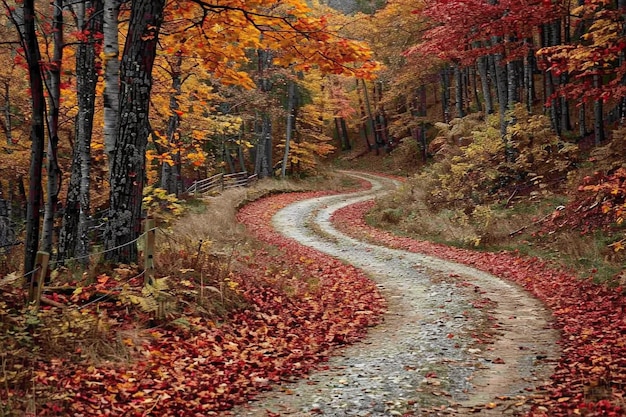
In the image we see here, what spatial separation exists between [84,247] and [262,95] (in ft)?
72.2

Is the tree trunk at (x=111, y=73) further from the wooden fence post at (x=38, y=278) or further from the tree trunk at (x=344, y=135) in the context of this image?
the tree trunk at (x=344, y=135)

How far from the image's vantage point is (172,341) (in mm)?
7109

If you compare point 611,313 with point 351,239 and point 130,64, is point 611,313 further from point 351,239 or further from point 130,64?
point 351,239

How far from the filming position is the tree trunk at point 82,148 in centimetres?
1007

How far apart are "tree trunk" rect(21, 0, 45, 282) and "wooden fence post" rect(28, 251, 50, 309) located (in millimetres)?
174

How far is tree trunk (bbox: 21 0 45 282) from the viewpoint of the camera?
657 centimetres

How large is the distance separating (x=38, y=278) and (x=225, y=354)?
8.57ft

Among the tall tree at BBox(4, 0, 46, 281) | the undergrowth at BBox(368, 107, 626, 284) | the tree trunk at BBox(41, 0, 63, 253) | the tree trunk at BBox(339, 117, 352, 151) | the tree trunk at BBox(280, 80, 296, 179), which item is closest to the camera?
the tall tree at BBox(4, 0, 46, 281)

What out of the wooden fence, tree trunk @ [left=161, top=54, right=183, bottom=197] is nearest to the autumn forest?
tree trunk @ [left=161, top=54, right=183, bottom=197]

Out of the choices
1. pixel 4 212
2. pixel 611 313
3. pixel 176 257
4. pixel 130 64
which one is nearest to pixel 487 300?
A: pixel 611 313

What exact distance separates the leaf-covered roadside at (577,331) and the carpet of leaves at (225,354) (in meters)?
3.23

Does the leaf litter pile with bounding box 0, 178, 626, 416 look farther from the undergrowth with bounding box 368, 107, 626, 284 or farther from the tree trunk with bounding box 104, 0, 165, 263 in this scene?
the tree trunk with bounding box 104, 0, 165, 263

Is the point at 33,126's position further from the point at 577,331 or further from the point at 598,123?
the point at 598,123

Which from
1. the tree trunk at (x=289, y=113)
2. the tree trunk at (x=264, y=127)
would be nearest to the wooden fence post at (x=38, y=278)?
the tree trunk at (x=264, y=127)
